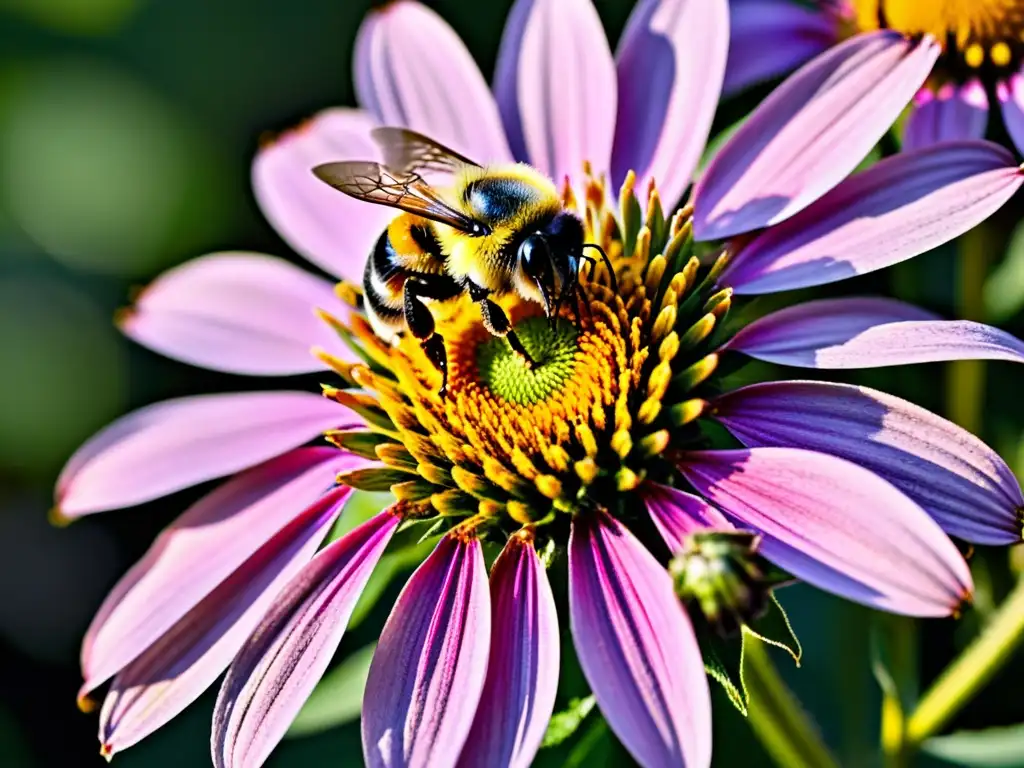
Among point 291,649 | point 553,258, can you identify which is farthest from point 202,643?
point 553,258

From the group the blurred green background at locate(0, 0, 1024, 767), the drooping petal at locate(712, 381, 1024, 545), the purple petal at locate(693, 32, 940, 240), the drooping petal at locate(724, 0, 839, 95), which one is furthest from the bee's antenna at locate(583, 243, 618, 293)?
the blurred green background at locate(0, 0, 1024, 767)

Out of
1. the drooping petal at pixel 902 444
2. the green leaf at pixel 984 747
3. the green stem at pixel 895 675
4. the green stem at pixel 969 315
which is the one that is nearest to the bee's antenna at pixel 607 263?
the drooping petal at pixel 902 444

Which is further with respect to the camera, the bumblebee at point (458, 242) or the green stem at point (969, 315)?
the green stem at point (969, 315)

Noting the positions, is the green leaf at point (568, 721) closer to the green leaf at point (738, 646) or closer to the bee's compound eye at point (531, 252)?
the green leaf at point (738, 646)

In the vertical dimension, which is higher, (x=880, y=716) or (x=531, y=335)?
(x=531, y=335)

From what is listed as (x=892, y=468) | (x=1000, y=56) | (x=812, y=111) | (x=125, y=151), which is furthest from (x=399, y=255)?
(x=125, y=151)

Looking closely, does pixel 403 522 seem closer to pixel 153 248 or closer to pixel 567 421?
pixel 567 421

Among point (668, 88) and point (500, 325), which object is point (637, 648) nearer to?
point (500, 325)
